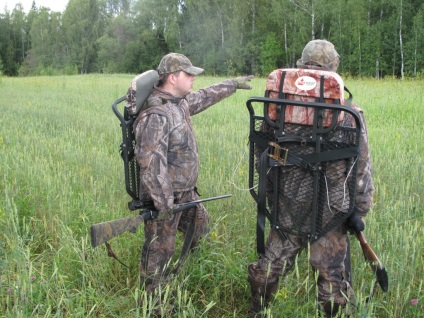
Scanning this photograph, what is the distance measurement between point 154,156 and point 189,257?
979 millimetres

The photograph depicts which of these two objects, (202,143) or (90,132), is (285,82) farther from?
(90,132)

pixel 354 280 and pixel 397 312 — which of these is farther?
pixel 354 280

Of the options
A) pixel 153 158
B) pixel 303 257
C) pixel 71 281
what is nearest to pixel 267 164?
pixel 153 158

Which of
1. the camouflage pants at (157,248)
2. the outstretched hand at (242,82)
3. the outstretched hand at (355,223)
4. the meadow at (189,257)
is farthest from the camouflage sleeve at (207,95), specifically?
the outstretched hand at (355,223)

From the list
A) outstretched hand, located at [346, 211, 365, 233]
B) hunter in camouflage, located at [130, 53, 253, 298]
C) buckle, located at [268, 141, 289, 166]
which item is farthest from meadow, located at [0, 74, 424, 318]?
buckle, located at [268, 141, 289, 166]

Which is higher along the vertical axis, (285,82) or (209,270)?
(285,82)

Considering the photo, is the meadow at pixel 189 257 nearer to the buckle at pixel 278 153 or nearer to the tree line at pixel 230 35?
the buckle at pixel 278 153

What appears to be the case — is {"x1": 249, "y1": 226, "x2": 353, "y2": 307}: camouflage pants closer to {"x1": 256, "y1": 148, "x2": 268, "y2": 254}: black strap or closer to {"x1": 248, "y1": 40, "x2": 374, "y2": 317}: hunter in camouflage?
{"x1": 248, "y1": 40, "x2": 374, "y2": 317}: hunter in camouflage

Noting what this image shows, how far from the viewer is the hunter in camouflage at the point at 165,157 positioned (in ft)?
10.0

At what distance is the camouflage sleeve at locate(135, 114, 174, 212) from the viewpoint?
9.94 ft

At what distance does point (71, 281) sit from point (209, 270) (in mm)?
1079

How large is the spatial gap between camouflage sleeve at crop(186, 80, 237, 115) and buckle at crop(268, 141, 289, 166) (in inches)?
51.4

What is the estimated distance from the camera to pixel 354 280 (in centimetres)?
332

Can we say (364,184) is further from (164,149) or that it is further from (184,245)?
(184,245)
